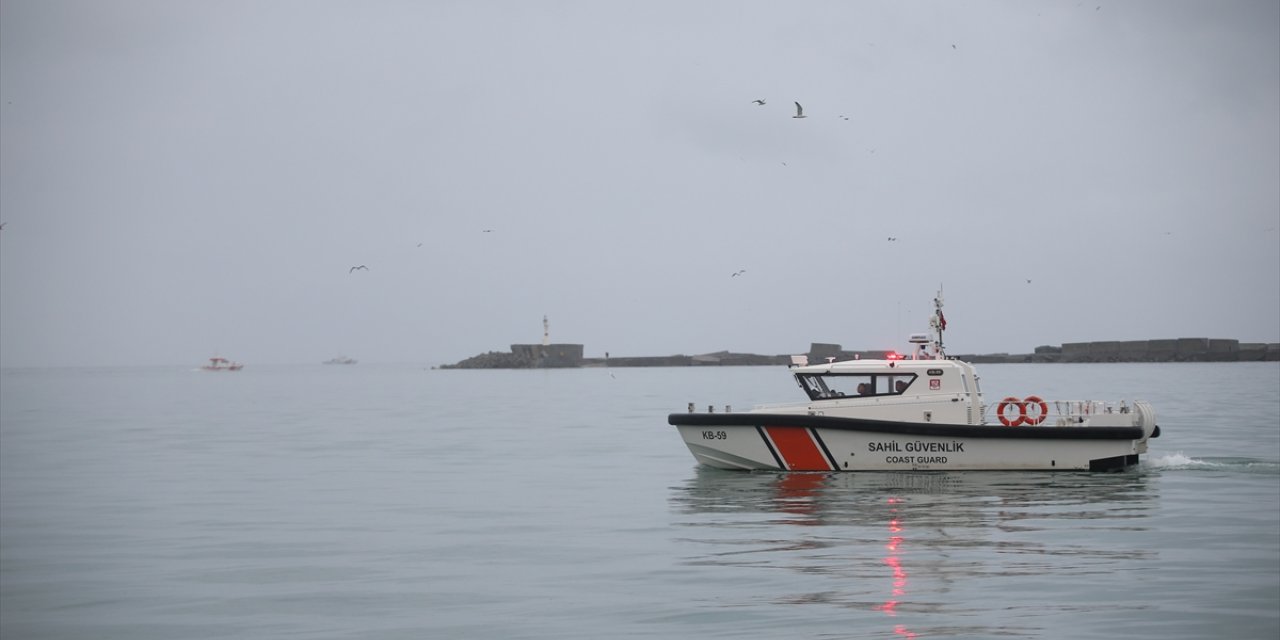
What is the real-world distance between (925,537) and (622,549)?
4.01m

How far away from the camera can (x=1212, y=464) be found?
25.4 meters

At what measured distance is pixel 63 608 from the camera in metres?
12.8

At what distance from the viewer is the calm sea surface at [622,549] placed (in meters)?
11.7

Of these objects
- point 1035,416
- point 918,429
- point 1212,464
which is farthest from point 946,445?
point 1212,464

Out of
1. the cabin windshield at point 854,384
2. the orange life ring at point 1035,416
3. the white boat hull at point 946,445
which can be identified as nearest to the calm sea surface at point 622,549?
the white boat hull at point 946,445

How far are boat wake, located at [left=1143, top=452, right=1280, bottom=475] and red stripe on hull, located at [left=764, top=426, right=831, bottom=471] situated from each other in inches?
286

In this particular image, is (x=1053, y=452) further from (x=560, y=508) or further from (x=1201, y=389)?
(x=1201, y=389)

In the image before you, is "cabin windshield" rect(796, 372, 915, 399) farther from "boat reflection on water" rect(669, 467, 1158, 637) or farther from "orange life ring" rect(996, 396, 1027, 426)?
"orange life ring" rect(996, 396, 1027, 426)

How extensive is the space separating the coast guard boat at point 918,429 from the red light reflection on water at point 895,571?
3575 millimetres

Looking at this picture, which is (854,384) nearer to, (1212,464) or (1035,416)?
(1035,416)

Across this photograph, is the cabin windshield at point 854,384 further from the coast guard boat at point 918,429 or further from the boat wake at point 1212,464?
the boat wake at point 1212,464

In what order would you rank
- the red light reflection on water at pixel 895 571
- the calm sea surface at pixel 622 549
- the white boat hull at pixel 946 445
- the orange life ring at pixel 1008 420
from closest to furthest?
the red light reflection on water at pixel 895 571, the calm sea surface at pixel 622 549, the white boat hull at pixel 946 445, the orange life ring at pixel 1008 420

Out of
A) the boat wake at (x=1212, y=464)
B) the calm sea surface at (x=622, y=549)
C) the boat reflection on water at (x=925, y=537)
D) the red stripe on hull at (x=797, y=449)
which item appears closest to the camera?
the calm sea surface at (x=622, y=549)

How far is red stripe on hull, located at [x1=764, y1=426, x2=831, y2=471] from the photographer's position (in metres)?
22.6
